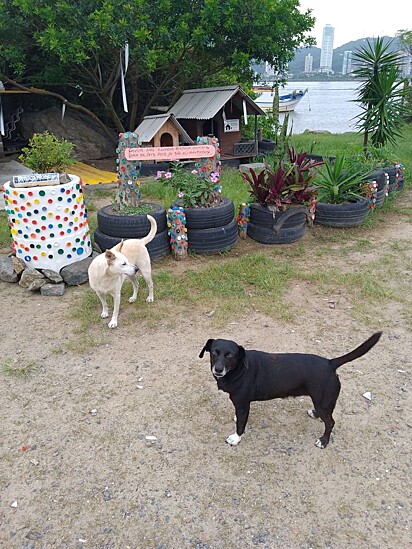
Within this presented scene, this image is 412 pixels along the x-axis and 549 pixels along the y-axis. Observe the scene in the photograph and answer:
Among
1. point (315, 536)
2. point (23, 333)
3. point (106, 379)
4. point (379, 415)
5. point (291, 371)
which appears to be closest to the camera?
point (315, 536)

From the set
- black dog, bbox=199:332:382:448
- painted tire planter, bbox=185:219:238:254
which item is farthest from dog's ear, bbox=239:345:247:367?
painted tire planter, bbox=185:219:238:254

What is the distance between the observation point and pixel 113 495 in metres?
2.67

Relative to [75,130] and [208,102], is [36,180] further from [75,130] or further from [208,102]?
[75,130]

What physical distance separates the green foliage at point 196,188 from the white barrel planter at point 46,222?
58.9 inches

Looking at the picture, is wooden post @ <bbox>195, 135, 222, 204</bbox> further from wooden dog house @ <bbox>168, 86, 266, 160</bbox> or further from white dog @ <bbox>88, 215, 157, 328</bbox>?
wooden dog house @ <bbox>168, 86, 266, 160</bbox>

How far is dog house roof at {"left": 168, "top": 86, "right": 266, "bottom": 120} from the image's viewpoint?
11.4 metres

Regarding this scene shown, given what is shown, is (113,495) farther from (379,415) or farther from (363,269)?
(363,269)

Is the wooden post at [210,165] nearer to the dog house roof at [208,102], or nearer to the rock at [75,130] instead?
the dog house roof at [208,102]

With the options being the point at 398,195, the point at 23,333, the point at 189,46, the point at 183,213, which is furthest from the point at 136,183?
the point at 189,46

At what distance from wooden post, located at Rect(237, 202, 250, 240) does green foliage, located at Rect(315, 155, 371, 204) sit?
148 centimetres

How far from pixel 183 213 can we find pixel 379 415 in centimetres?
380

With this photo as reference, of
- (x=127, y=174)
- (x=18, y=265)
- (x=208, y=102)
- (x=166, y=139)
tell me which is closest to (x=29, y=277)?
(x=18, y=265)

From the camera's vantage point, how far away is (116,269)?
4.28 m

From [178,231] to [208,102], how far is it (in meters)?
6.80
